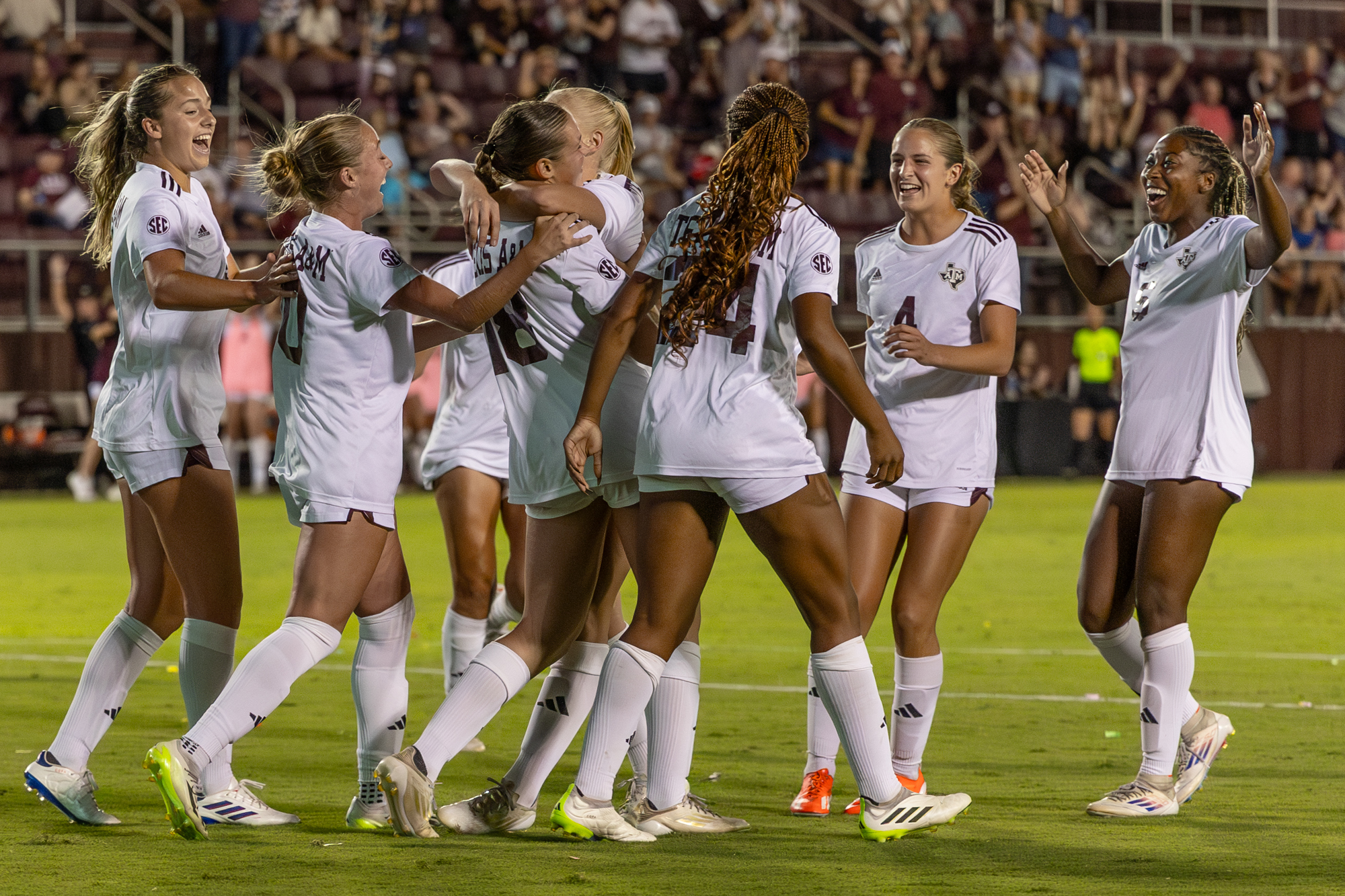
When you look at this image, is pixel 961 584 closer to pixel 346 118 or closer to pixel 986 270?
pixel 986 270

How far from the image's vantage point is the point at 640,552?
181 inches

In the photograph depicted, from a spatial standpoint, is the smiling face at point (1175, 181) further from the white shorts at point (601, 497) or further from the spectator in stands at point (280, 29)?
the spectator in stands at point (280, 29)

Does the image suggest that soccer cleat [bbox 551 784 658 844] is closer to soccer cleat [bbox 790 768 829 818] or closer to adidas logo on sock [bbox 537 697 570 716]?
adidas logo on sock [bbox 537 697 570 716]

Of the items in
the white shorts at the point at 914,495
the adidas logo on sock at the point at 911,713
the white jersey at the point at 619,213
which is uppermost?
the white jersey at the point at 619,213

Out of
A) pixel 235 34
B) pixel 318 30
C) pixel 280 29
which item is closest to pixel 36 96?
pixel 235 34

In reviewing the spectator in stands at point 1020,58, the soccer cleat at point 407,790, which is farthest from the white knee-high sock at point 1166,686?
the spectator in stands at point 1020,58

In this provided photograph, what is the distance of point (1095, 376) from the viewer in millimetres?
20594

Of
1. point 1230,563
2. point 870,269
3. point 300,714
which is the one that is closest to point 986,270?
point 870,269

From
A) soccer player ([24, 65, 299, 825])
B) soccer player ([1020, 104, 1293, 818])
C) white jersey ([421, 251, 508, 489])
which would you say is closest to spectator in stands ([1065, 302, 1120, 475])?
white jersey ([421, 251, 508, 489])

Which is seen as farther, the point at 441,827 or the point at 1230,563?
the point at 1230,563

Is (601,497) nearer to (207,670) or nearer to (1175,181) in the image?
(207,670)

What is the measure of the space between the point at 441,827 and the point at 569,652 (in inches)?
23.8

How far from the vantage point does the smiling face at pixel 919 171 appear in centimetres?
537

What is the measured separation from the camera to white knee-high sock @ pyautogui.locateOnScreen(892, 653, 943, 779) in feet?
17.1
